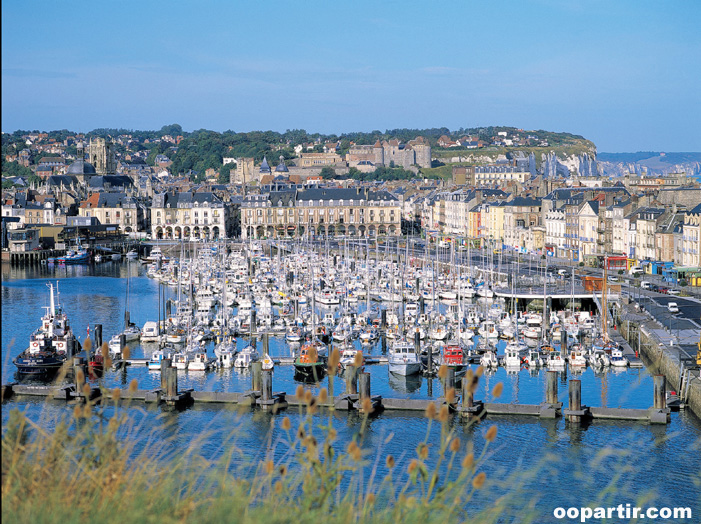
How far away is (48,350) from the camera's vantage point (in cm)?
2997

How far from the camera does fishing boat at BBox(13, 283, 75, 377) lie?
28.4 m

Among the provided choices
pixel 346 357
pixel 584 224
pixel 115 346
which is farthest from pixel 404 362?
pixel 584 224

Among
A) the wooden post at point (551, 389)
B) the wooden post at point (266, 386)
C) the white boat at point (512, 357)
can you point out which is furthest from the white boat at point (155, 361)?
the wooden post at point (551, 389)

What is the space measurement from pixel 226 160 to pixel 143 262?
3947 inches

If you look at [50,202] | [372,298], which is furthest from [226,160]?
[372,298]

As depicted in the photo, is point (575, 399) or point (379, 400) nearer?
point (575, 399)

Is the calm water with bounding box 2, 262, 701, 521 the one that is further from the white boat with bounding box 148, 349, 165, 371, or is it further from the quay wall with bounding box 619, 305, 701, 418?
the quay wall with bounding box 619, 305, 701, 418

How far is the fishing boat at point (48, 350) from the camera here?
93.1 feet

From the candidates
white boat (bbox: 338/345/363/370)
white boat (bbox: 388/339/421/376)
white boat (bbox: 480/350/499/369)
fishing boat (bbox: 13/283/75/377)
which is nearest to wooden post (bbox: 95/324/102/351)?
fishing boat (bbox: 13/283/75/377)

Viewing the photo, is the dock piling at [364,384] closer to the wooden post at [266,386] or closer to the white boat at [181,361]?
the wooden post at [266,386]

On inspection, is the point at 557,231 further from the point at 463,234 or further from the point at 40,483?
the point at 40,483

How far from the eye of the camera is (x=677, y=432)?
69.8 feet

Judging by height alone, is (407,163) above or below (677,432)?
above

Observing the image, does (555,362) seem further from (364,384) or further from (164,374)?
(164,374)
